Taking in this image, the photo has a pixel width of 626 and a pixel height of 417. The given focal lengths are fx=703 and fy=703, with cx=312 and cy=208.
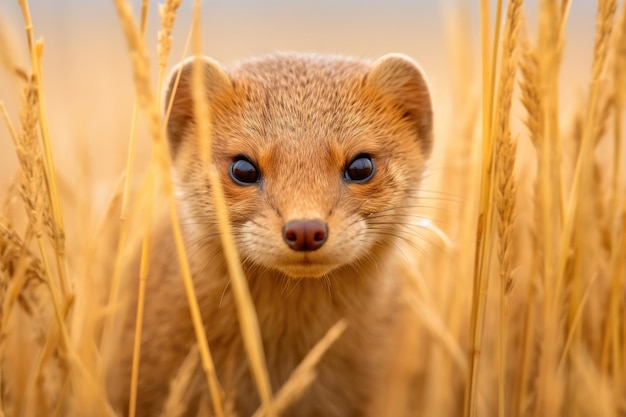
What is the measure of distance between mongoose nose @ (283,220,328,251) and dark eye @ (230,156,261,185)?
0.44 m

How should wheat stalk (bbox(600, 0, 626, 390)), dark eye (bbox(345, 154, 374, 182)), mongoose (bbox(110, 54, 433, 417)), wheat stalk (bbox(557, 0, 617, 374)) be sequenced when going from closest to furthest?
wheat stalk (bbox(557, 0, 617, 374)) < wheat stalk (bbox(600, 0, 626, 390)) < mongoose (bbox(110, 54, 433, 417)) < dark eye (bbox(345, 154, 374, 182))

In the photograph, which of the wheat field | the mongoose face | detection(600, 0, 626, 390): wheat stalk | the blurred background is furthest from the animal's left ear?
detection(600, 0, 626, 390): wheat stalk

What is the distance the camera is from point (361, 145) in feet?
9.27

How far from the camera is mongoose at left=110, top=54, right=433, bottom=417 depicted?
265 centimetres

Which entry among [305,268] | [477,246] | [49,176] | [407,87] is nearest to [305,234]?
A: [305,268]

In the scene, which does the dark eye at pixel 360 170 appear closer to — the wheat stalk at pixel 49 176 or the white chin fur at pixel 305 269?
the white chin fur at pixel 305 269

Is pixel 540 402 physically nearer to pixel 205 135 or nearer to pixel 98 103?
pixel 205 135

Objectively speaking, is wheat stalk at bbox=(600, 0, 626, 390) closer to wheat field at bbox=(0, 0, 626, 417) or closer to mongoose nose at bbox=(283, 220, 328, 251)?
wheat field at bbox=(0, 0, 626, 417)

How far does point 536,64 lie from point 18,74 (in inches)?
63.8

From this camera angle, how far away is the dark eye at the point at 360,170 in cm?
277

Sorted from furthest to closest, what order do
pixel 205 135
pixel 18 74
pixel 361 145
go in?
1. pixel 361 145
2. pixel 18 74
3. pixel 205 135

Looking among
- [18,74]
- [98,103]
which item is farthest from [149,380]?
[98,103]

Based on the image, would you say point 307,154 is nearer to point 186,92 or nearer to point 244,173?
point 244,173

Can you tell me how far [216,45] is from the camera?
38.1 ft
